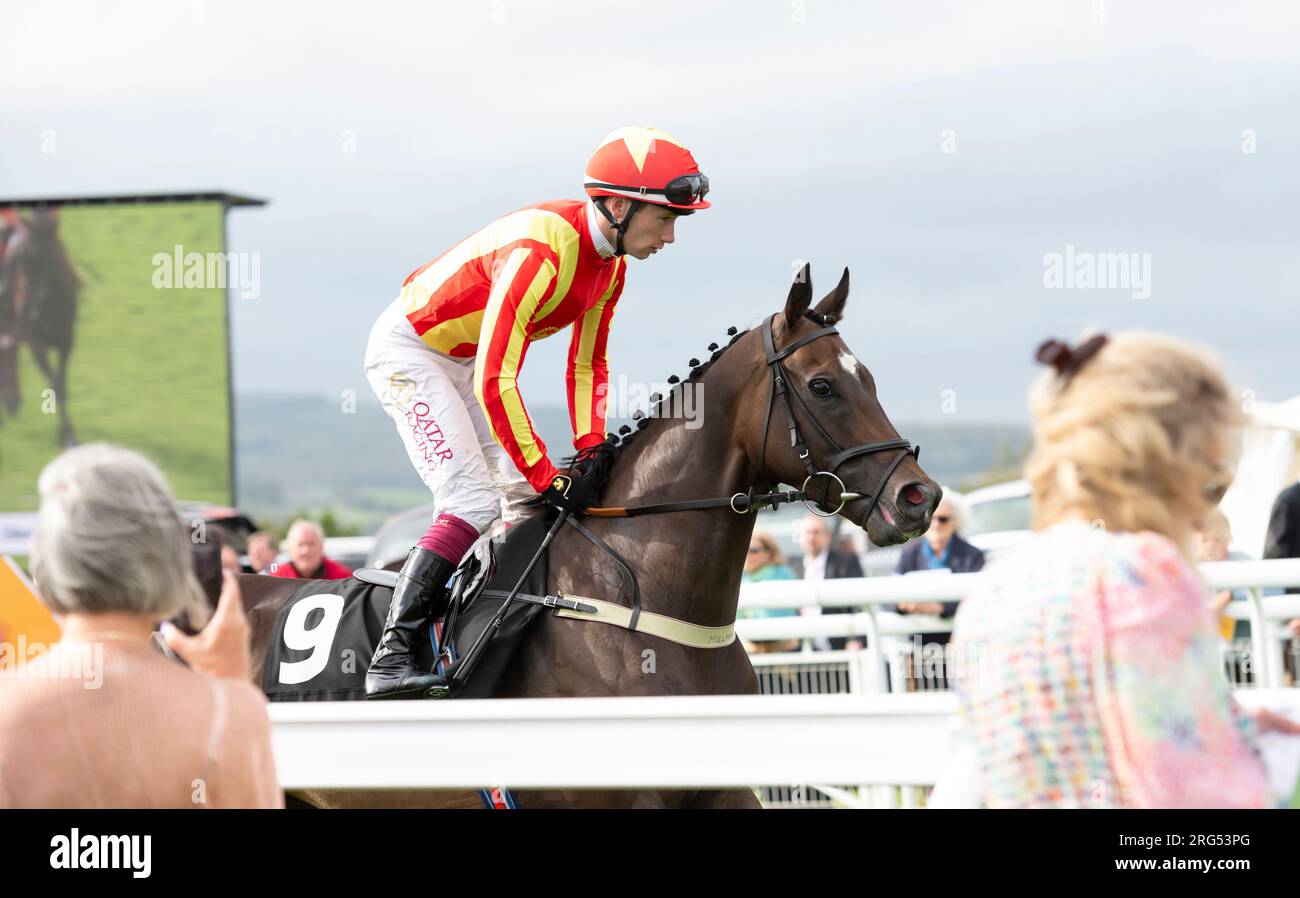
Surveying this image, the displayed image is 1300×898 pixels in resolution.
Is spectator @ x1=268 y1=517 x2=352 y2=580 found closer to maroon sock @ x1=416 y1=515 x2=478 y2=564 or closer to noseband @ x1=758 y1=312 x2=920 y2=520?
maroon sock @ x1=416 y1=515 x2=478 y2=564

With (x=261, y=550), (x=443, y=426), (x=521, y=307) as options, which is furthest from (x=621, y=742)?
(x=261, y=550)

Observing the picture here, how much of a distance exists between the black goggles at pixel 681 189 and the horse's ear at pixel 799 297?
1.17 feet

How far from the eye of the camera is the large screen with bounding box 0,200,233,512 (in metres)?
15.5

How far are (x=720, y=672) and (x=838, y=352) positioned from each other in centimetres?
90

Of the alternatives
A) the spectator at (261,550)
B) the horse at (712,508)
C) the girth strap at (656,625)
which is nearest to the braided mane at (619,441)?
the horse at (712,508)

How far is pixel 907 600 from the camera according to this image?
527cm

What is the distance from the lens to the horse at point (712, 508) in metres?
3.71

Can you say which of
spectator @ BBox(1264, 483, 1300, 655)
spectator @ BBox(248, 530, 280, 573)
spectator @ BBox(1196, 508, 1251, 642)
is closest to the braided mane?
spectator @ BBox(1196, 508, 1251, 642)

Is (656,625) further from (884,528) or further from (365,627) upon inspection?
(365,627)

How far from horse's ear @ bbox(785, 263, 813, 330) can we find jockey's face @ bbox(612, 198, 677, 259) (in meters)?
0.38
